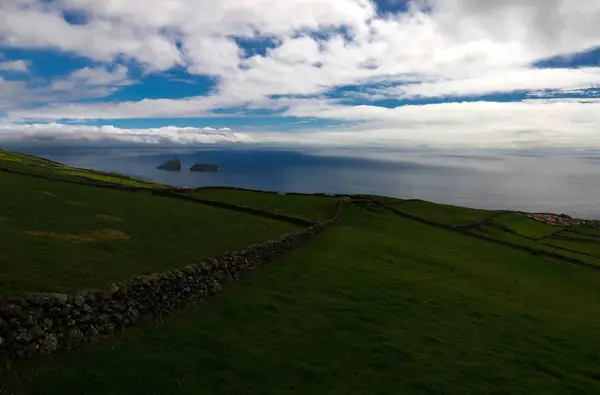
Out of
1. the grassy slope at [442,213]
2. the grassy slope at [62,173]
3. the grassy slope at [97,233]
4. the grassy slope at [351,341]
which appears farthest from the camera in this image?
the grassy slope at [442,213]

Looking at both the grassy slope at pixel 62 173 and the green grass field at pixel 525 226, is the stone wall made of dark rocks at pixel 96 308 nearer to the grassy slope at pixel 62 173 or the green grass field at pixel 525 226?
the grassy slope at pixel 62 173

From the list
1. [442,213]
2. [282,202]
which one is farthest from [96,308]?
[442,213]

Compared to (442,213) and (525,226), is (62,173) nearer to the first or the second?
(442,213)

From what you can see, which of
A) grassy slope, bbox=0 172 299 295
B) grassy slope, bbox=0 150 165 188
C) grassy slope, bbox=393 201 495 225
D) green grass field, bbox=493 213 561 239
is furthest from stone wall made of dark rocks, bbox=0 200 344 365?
green grass field, bbox=493 213 561 239

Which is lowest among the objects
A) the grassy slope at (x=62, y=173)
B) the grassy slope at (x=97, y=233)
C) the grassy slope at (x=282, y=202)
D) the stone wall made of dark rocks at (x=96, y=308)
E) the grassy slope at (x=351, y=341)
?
the grassy slope at (x=351, y=341)

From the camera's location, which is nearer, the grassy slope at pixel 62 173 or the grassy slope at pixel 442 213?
the grassy slope at pixel 62 173

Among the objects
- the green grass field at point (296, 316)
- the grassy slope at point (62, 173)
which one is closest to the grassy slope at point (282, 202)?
the green grass field at point (296, 316)
